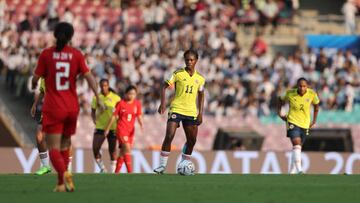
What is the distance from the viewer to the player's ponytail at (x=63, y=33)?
637 inches

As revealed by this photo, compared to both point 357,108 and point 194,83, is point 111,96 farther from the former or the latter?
point 357,108

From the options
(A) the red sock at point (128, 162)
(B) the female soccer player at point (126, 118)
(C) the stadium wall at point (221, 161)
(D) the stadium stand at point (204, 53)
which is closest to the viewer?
(A) the red sock at point (128, 162)

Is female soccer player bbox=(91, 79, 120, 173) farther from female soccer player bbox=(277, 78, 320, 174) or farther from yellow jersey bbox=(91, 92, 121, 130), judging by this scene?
female soccer player bbox=(277, 78, 320, 174)

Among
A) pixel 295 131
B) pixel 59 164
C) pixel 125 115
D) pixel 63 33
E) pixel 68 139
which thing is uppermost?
pixel 63 33

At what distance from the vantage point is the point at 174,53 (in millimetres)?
37688

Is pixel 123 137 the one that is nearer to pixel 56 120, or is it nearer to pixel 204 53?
pixel 56 120

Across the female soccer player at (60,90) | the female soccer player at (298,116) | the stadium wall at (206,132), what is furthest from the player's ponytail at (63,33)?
the stadium wall at (206,132)

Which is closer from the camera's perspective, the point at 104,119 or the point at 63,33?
the point at 63,33

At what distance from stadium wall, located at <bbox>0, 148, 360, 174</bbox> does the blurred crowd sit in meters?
2.98

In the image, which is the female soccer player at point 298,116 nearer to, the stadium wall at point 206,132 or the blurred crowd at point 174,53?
the stadium wall at point 206,132

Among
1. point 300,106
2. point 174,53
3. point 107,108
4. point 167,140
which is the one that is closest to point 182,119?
point 167,140
